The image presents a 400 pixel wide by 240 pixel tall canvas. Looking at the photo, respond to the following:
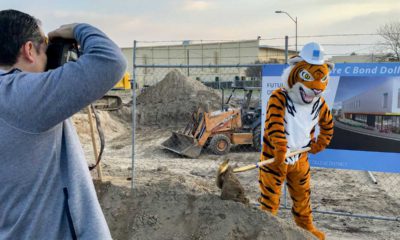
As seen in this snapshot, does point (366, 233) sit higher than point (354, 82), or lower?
lower

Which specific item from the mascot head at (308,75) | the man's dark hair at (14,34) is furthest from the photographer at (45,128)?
the mascot head at (308,75)

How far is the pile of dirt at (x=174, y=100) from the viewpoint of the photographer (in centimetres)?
1949

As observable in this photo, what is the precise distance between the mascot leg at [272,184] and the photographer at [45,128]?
3189 millimetres

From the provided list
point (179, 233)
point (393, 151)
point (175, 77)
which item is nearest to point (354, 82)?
point (393, 151)

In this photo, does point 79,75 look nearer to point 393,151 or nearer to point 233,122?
point 393,151

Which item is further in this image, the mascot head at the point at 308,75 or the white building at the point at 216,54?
the white building at the point at 216,54

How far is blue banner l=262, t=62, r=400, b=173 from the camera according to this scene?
215 inches

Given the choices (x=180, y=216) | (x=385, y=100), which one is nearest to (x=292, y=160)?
(x=180, y=216)

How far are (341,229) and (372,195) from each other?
2171 mm

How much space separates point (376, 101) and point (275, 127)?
1876mm

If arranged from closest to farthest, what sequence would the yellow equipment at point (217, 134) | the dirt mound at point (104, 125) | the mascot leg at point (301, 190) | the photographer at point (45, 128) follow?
the photographer at point (45, 128)
the mascot leg at point (301, 190)
the yellow equipment at point (217, 134)
the dirt mound at point (104, 125)

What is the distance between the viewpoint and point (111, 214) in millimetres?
5094

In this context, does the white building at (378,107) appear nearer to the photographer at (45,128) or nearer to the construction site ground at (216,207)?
the construction site ground at (216,207)

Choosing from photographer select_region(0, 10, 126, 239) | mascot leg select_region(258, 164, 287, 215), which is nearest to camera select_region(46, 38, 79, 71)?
photographer select_region(0, 10, 126, 239)
